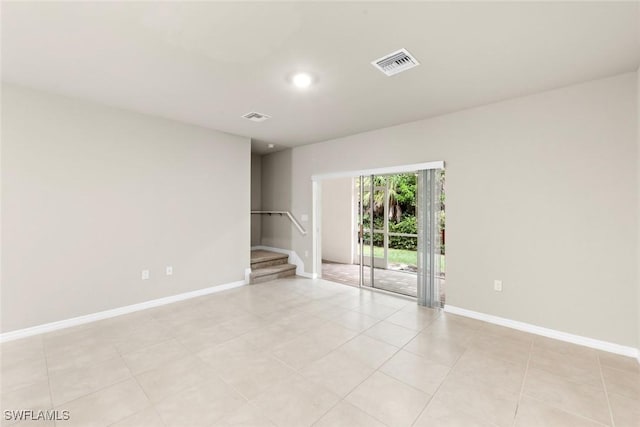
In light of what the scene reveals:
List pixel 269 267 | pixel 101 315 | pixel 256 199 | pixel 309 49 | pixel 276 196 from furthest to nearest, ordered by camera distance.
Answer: pixel 256 199 < pixel 276 196 < pixel 269 267 < pixel 101 315 < pixel 309 49

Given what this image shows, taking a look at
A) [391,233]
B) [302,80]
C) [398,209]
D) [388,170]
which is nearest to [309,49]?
[302,80]

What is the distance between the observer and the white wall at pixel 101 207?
9.50ft

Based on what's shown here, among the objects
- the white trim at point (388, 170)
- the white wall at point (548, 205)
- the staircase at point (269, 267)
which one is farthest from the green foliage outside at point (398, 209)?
the staircase at point (269, 267)

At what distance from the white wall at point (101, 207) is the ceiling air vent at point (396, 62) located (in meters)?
3.05

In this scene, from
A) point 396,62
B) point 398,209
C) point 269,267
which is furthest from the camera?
point 269,267

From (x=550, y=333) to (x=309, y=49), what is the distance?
3720 millimetres

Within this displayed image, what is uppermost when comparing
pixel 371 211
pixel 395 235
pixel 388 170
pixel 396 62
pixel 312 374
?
pixel 396 62

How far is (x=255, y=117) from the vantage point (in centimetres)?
384

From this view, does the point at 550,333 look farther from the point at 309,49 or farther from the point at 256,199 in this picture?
the point at 256,199

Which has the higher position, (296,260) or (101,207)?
(101,207)

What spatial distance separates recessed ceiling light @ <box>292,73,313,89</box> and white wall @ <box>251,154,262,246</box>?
391 cm

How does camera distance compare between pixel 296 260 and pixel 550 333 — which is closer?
pixel 550 333

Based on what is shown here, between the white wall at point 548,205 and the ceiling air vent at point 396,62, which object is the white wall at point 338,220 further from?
the ceiling air vent at point 396,62

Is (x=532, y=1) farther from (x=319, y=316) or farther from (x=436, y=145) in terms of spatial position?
(x=319, y=316)
